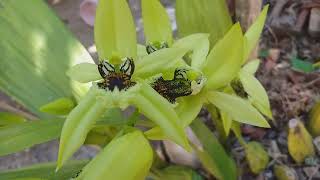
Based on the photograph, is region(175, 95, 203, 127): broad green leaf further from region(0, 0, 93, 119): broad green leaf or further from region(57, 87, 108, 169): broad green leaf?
region(0, 0, 93, 119): broad green leaf

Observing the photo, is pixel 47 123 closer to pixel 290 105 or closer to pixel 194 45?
pixel 194 45

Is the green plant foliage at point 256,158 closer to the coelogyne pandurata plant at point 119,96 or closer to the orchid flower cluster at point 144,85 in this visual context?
the orchid flower cluster at point 144,85

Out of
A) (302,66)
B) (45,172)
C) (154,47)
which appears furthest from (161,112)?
(302,66)

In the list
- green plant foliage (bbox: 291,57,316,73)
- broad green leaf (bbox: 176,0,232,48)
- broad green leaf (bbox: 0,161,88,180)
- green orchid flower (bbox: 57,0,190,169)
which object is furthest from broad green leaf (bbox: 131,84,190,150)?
green plant foliage (bbox: 291,57,316,73)

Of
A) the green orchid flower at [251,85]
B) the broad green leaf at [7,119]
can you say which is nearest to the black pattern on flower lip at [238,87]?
the green orchid flower at [251,85]

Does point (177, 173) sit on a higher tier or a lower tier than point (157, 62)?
lower

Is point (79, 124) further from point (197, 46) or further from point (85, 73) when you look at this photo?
point (197, 46)

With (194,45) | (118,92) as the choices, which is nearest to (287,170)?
(194,45)
